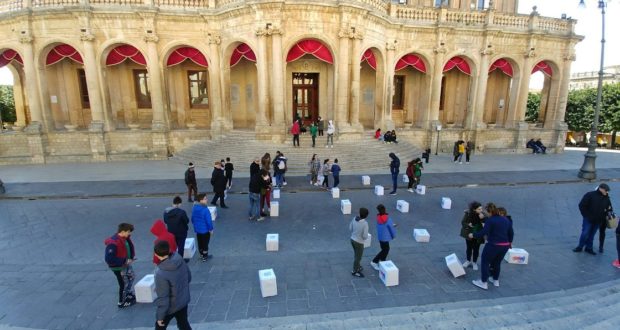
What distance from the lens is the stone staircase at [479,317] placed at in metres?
4.43

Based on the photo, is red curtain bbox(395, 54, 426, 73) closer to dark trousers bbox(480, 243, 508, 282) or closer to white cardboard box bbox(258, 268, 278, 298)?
dark trousers bbox(480, 243, 508, 282)

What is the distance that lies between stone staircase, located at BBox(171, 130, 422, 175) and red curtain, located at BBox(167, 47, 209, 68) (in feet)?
16.9

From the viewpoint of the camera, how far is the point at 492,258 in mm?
5461

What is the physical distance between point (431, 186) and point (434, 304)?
839cm

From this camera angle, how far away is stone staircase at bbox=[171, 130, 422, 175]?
1564 centimetres

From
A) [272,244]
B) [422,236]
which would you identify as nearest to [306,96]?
[422,236]

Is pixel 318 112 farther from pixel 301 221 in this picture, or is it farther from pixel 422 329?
pixel 422 329

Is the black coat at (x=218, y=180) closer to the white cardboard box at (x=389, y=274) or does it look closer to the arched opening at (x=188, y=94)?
the white cardboard box at (x=389, y=274)

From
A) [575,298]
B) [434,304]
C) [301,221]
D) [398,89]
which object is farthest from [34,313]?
[398,89]

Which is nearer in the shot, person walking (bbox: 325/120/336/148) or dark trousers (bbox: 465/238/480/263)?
dark trousers (bbox: 465/238/480/263)

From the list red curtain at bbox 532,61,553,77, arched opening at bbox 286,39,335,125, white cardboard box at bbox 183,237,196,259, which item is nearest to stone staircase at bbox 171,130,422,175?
arched opening at bbox 286,39,335,125

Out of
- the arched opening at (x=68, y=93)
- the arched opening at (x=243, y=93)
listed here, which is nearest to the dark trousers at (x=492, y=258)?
the arched opening at (x=243, y=93)

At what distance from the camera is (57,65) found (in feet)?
66.7

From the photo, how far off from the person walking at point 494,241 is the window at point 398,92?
19941mm
